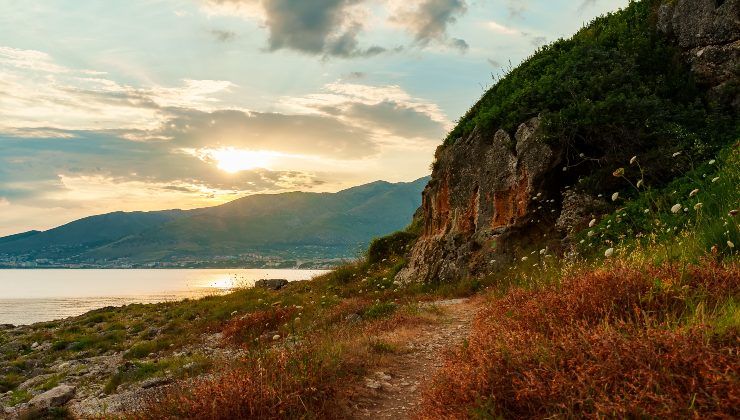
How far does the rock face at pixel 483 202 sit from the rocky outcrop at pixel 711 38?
638 cm

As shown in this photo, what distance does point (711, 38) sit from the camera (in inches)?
725

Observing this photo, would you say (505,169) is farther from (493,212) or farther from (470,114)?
(470,114)

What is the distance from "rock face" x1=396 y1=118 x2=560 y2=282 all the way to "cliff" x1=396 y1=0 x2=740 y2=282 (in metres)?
0.05

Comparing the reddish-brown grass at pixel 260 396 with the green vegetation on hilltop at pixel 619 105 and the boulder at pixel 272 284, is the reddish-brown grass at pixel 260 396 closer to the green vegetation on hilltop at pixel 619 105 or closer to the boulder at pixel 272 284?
the green vegetation on hilltop at pixel 619 105

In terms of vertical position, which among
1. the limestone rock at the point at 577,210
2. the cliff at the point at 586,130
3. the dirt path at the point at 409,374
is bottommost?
the dirt path at the point at 409,374

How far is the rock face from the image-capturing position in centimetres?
1877

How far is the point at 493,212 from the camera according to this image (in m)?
20.6

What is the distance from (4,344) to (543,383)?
35823 mm

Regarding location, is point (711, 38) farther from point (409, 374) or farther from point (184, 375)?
point (184, 375)

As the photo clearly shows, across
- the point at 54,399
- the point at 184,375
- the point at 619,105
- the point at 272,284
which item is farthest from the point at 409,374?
the point at 272,284

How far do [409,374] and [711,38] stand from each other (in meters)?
18.8

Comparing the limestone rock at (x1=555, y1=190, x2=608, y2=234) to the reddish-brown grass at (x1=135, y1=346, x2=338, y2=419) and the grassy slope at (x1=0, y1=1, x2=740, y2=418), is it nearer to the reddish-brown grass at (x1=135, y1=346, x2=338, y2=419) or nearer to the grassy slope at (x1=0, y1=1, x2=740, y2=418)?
the grassy slope at (x1=0, y1=1, x2=740, y2=418)

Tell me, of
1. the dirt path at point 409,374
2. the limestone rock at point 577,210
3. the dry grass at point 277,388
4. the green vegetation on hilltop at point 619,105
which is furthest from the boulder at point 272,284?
the dry grass at point 277,388

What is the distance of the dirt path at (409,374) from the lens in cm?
630
